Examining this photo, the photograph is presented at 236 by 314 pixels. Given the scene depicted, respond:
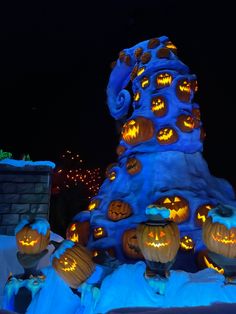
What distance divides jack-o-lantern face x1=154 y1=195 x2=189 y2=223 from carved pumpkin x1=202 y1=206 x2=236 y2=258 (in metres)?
2.78

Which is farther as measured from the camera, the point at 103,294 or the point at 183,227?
the point at 183,227

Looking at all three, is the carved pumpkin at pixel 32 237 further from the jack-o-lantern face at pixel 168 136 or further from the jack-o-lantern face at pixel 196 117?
the jack-o-lantern face at pixel 196 117

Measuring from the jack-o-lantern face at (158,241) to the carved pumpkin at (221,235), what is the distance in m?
0.37

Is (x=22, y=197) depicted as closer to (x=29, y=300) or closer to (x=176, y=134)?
(x=29, y=300)

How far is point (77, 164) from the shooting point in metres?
17.5

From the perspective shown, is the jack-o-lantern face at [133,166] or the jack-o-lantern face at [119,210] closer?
the jack-o-lantern face at [119,210]

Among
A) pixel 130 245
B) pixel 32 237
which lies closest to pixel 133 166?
pixel 130 245

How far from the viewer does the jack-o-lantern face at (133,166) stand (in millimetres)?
7631

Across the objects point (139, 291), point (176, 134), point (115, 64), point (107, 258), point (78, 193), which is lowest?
point (78, 193)

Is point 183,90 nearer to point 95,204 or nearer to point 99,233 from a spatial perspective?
point 95,204

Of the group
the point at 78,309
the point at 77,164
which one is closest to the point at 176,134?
the point at 78,309

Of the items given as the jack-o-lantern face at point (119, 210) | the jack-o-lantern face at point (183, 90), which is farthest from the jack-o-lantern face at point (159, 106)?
the jack-o-lantern face at point (119, 210)

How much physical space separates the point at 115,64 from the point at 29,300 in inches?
266

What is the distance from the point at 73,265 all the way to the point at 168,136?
13.5 ft
